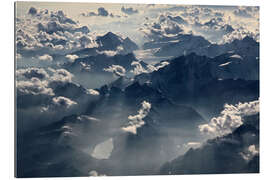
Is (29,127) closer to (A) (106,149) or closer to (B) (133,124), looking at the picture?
(A) (106,149)

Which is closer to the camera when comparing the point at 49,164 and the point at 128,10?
the point at 49,164

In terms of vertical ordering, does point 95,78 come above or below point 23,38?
below

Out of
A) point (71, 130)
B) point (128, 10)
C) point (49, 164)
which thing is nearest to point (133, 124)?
point (71, 130)

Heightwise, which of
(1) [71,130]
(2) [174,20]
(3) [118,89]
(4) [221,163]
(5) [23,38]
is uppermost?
(2) [174,20]

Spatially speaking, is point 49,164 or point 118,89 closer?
point 49,164

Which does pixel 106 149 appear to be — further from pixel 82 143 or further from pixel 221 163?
pixel 221 163
